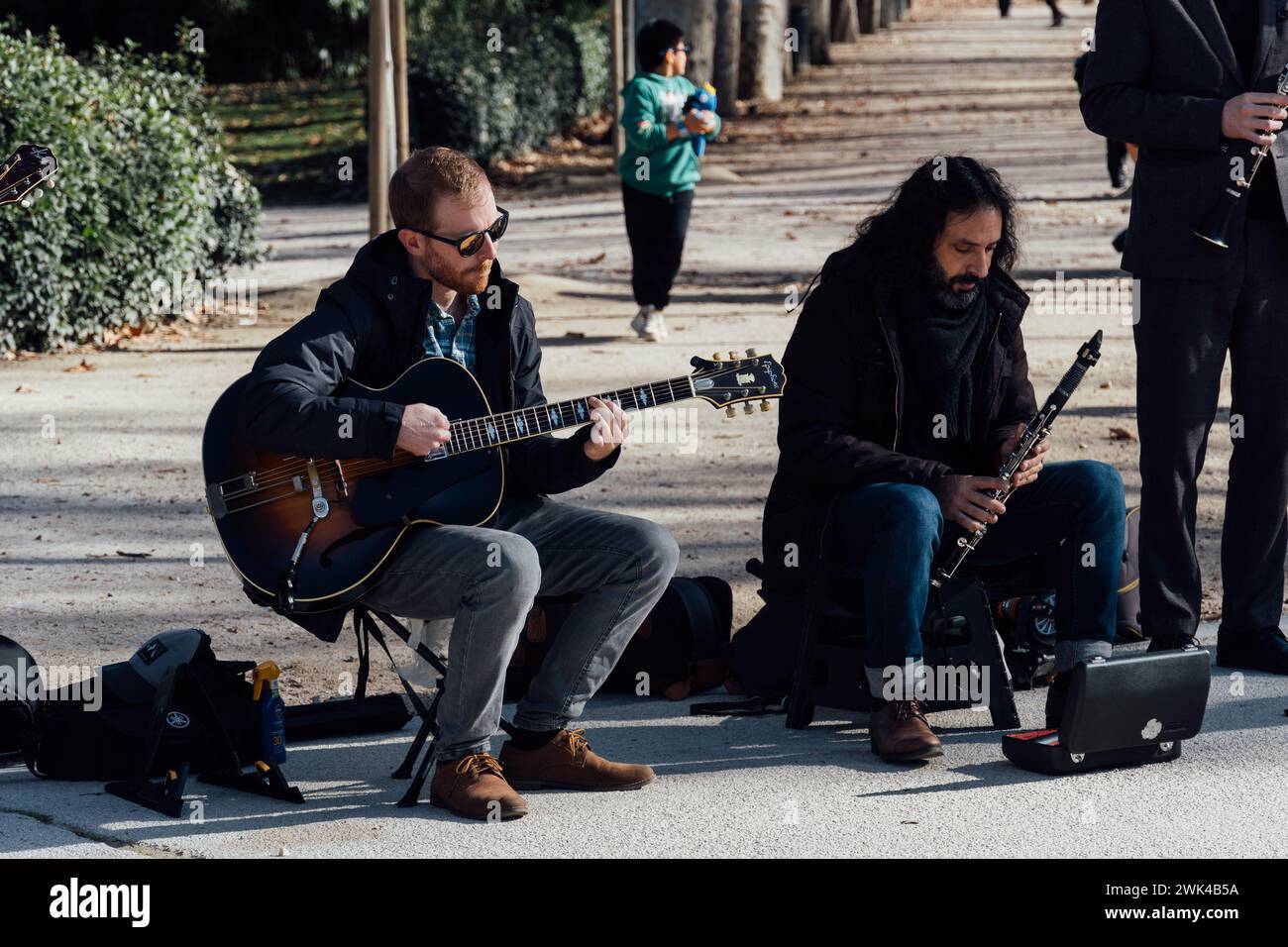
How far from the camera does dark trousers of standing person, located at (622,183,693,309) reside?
35.4 feet

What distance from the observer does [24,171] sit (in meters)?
4.84

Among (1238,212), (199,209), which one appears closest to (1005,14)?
(199,209)

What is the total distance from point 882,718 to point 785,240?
11.0 meters

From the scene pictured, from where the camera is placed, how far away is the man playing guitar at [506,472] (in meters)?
4.36

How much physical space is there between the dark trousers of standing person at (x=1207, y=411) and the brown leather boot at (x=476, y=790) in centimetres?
195

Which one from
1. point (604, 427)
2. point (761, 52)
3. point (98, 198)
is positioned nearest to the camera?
point (604, 427)

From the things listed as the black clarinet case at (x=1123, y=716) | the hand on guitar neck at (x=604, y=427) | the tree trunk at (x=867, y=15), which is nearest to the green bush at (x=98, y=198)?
the hand on guitar neck at (x=604, y=427)

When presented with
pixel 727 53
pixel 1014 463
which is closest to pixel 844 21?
pixel 727 53

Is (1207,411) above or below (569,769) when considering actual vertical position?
above

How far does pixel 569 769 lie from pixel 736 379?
3.44 feet

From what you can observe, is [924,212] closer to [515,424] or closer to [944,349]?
[944,349]

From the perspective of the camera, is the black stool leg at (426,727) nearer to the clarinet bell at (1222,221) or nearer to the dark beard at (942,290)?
the dark beard at (942,290)

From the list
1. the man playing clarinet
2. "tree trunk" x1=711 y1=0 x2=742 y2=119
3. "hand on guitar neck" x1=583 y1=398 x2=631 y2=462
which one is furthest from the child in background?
"tree trunk" x1=711 y1=0 x2=742 y2=119

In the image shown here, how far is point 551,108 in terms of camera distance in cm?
2328
